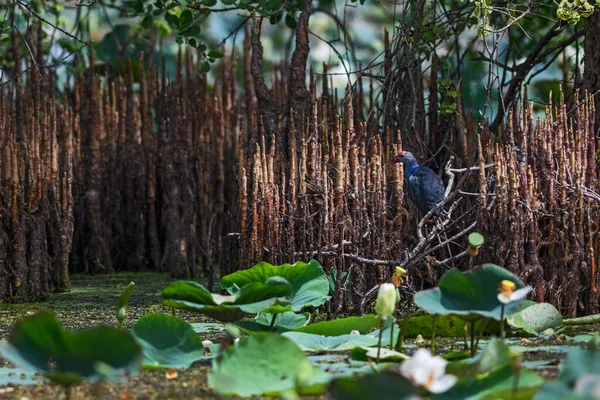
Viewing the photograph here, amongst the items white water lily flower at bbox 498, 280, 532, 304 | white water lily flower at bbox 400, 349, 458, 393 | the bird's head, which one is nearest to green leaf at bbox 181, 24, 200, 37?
the bird's head

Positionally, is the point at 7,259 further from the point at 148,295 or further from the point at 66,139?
A: the point at 66,139

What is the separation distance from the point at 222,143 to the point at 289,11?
195cm

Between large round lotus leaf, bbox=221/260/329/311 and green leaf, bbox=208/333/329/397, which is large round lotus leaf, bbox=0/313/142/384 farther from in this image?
large round lotus leaf, bbox=221/260/329/311

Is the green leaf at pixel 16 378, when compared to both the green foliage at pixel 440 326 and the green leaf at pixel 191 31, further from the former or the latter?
the green leaf at pixel 191 31

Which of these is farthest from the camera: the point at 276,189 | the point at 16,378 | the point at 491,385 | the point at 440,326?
the point at 276,189

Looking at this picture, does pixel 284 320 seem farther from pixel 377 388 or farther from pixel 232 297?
pixel 377 388

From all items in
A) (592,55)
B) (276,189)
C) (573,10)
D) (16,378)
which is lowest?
(16,378)

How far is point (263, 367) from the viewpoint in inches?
103

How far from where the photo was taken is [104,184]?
26.2ft

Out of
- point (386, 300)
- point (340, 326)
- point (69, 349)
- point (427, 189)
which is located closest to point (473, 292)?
point (386, 300)

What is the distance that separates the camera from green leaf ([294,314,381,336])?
350 centimetres

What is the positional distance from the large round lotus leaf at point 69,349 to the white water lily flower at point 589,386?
3.39ft

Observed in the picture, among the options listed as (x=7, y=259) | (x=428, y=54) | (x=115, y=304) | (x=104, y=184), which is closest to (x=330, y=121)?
(x=428, y=54)

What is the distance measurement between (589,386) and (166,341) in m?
1.56
